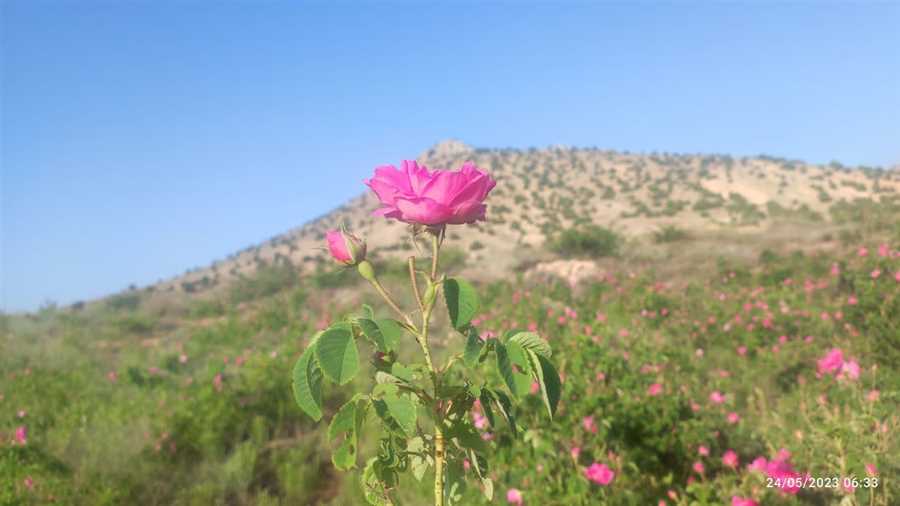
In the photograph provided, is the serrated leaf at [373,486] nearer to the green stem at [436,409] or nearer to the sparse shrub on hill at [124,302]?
the green stem at [436,409]

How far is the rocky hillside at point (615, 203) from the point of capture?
21188 millimetres

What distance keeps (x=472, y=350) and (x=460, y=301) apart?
0.31 ft

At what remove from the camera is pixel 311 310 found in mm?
12875

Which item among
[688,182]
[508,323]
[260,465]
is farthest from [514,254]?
[688,182]

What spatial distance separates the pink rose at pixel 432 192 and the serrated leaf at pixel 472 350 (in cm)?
23

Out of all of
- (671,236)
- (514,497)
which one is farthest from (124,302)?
(514,497)

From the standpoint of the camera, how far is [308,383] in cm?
94

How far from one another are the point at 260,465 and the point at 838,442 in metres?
3.46

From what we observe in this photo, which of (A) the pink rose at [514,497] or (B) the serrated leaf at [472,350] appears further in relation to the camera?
(A) the pink rose at [514,497]

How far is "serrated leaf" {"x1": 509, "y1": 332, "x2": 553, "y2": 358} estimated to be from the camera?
0.99 meters

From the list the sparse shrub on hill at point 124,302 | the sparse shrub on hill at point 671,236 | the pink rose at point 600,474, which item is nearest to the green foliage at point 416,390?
the pink rose at point 600,474

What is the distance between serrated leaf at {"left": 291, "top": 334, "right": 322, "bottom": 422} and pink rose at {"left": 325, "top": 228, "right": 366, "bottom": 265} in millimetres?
212

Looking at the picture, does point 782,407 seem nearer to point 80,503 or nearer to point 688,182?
point 80,503
